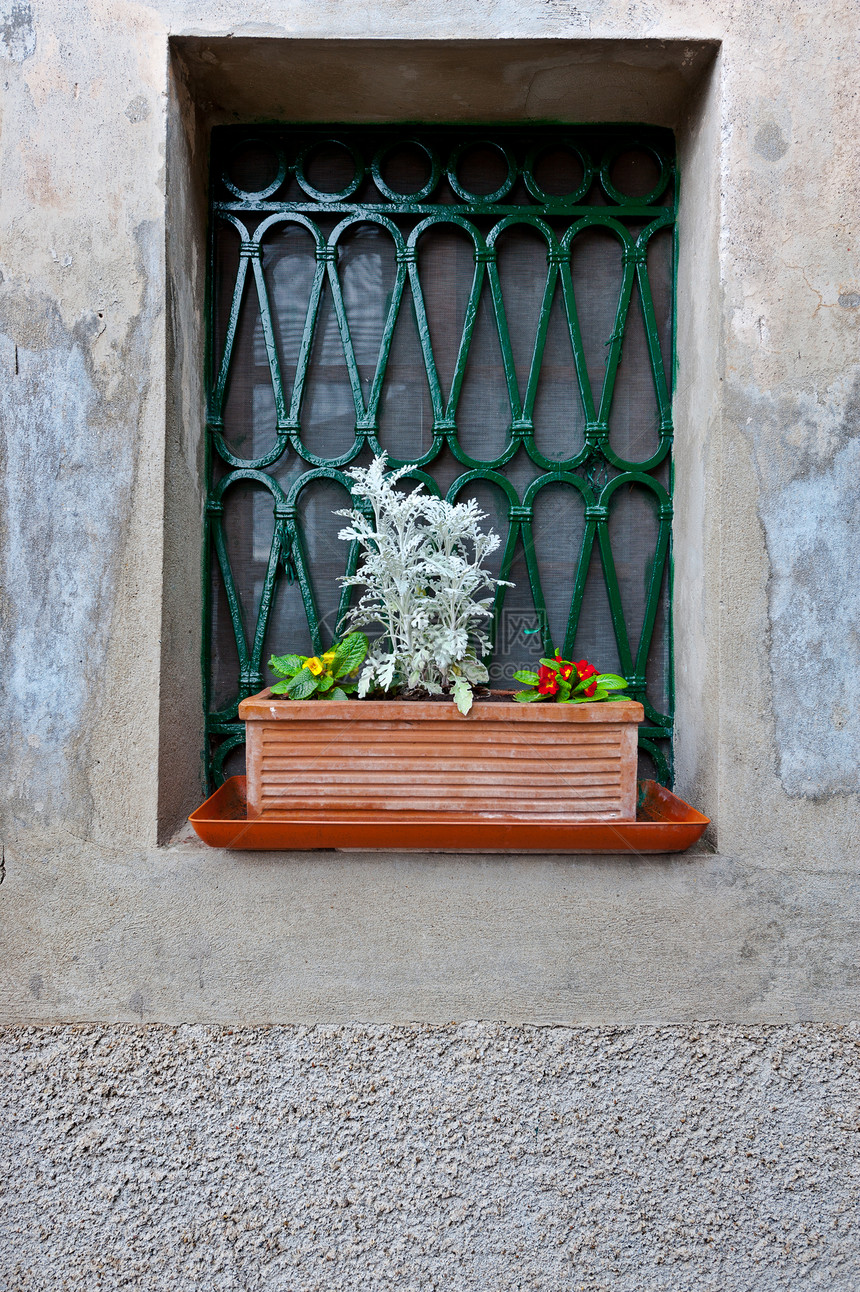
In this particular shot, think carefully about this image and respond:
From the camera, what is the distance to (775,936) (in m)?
2.01

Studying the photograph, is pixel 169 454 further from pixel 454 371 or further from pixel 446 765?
pixel 446 765

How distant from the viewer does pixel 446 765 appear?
6.22 feet

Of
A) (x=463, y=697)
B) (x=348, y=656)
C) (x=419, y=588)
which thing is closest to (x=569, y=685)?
(x=463, y=697)

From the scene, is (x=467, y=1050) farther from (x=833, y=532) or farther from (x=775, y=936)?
(x=833, y=532)

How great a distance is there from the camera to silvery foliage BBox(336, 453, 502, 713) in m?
1.95

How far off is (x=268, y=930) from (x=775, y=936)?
1414 mm

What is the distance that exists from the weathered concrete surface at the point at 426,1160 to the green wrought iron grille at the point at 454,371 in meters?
0.86

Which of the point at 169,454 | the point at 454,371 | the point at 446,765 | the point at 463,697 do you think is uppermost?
the point at 454,371

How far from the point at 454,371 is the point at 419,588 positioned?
80 centimetres

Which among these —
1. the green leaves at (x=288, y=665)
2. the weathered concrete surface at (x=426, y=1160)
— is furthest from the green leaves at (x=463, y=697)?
the weathered concrete surface at (x=426, y=1160)

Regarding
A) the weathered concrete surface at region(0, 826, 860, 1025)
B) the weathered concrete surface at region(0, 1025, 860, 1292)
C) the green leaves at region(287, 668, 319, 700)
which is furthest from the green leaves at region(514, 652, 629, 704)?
the weathered concrete surface at region(0, 1025, 860, 1292)

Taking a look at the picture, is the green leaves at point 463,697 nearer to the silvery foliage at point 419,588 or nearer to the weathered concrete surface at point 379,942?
the silvery foliage at point 419,588

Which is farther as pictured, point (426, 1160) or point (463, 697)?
point (426, 1160)

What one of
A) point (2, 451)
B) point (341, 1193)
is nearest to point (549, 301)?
point (2, 451)
